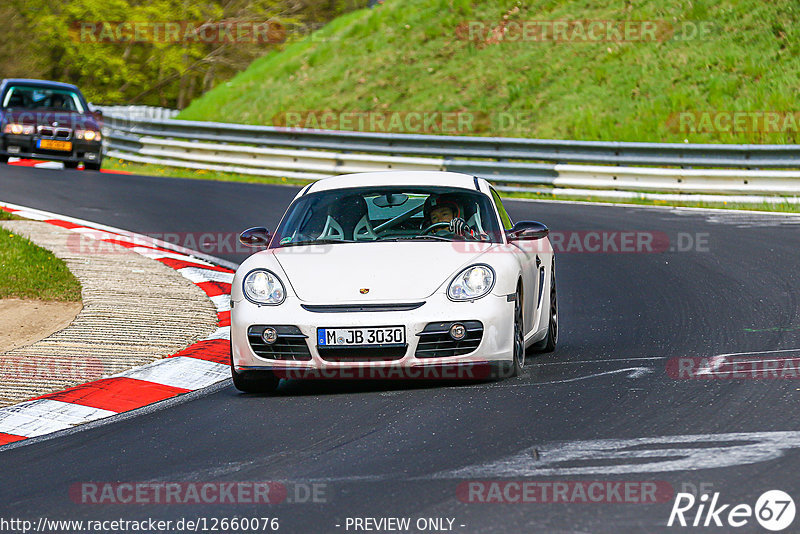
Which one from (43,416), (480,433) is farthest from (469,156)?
(480,433)

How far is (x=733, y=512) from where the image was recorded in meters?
4.15

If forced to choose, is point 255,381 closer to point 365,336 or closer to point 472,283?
point 365,336

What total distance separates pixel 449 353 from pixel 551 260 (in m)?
2.15

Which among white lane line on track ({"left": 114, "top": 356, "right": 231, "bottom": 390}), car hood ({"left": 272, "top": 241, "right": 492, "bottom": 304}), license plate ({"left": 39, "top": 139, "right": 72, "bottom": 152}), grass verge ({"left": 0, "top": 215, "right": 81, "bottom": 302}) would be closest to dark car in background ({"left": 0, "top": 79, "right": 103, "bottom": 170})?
license plate ({"left": 39, "top": 139, "right": 72, "bottom": 152})

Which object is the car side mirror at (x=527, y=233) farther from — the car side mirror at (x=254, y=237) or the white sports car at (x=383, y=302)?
the car side mirror at (x=254, y=237)

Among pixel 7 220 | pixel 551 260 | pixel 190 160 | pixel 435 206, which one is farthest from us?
pixel 190 160

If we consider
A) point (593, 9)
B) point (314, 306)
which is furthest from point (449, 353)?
point (593, 9)

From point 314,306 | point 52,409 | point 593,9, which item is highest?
point 593,9

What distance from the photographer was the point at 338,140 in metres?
22.9

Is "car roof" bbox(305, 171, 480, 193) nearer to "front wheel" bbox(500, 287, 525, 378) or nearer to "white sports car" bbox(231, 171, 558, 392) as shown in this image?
"white sports car" bbox(231, 171, 558, 392)

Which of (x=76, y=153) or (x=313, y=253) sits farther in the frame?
(x=76, y=153)

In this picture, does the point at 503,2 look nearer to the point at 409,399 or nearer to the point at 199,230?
the point at 199,230

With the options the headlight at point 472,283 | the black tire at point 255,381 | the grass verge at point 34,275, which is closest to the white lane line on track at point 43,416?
the black tire at point 255,381

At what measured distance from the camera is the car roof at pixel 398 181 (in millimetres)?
7918
